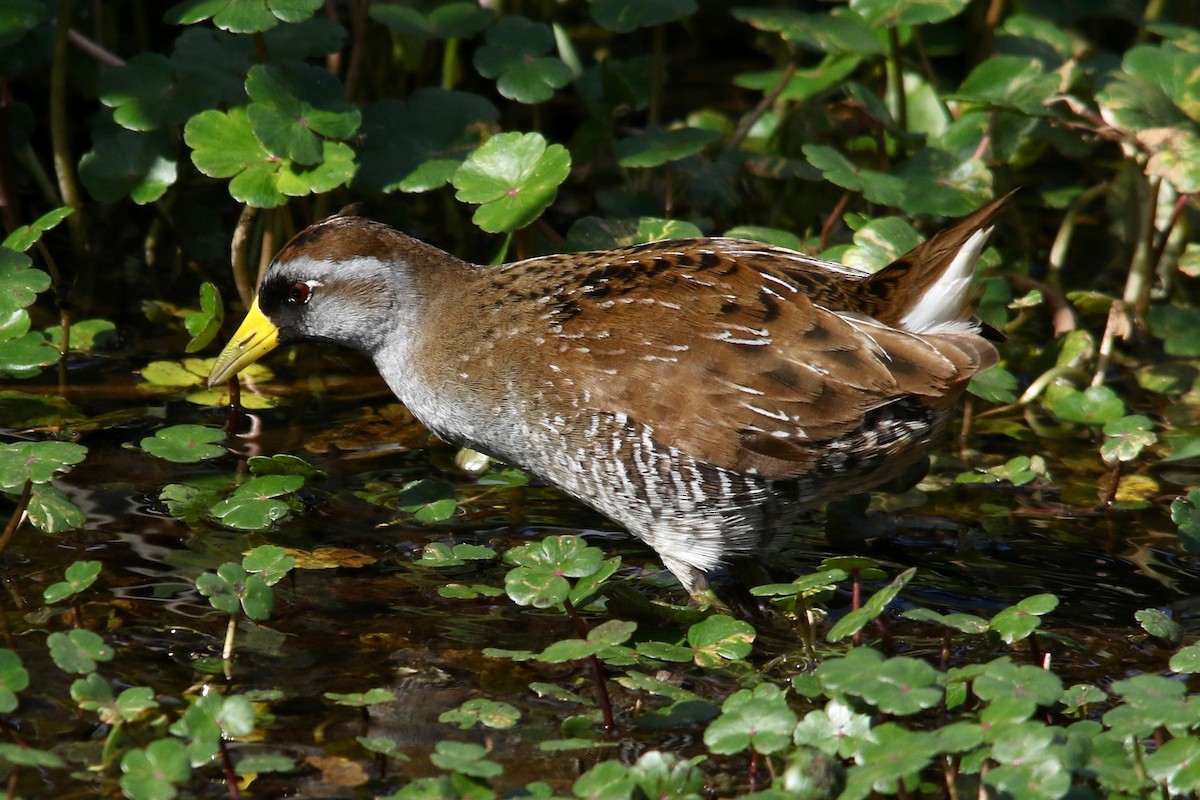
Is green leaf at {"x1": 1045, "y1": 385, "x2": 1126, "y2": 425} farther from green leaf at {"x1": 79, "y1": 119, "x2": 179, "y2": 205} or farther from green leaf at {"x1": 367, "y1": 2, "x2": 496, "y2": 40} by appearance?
green leaf at {"x1": 79, "y1": 119, "x2": 179, "y2": 205}

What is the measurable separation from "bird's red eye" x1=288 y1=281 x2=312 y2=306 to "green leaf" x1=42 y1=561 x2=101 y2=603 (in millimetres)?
1125

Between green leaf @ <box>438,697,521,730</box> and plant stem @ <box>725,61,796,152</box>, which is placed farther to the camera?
plant stem @ <box>725,61,796,152</box>

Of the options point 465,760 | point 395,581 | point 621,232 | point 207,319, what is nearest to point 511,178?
point 621,232

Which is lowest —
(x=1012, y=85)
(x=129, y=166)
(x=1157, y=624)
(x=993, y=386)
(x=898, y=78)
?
(x=993, y=386)

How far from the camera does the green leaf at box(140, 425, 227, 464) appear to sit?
4320mm

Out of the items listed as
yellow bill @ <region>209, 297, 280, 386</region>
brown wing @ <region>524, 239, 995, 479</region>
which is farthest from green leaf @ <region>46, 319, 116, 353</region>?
brown wing @ <region>524, 239, 995, 479</region>

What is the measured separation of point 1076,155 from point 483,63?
2.50 metres

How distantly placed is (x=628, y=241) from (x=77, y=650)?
2.61 m

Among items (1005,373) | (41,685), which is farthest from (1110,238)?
(41,685)

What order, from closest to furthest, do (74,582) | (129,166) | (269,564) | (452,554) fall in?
(74,582), (269,564), (452,554), (129,166)

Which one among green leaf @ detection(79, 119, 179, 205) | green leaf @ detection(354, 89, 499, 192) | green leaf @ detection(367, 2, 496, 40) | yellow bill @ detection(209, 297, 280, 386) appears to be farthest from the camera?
green leaf @ detection(367, 2, 496, 40)

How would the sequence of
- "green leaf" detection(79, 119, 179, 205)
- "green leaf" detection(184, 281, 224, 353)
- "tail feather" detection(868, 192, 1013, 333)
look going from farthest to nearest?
1. "green leaf" detection(79, 119, 179, 205)
2. "green leaf" detection(184, 281, 224, 353)
3. "tail feather" detection(868, 192, 1013, 333)

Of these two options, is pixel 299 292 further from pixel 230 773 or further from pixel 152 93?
pixel 230 773

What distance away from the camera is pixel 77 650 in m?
3.17
